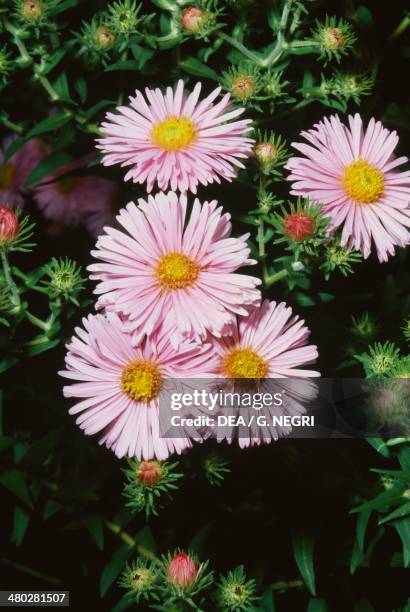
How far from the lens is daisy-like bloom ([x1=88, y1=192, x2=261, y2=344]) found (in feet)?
2.40

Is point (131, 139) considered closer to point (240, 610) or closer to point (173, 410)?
point (173, 410)

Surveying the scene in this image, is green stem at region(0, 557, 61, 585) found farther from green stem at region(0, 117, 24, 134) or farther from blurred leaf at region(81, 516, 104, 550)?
green stem at region(0, 117, 24, 134)

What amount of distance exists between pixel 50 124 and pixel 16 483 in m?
0.45

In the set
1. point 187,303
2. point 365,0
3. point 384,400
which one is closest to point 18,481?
point 187,303

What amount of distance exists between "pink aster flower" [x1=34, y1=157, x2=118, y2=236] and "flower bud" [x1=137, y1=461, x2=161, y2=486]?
399 millimetres

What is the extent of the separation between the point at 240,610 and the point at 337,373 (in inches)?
12.0

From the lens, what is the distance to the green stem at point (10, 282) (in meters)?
0.81

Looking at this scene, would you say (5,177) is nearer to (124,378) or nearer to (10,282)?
(10,282)

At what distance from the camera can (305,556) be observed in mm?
888

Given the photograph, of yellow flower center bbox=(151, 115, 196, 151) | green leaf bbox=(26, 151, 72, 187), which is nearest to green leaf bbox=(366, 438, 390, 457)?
yellow flower center bbox=(151, 115, 196, 151)

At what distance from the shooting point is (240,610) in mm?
854

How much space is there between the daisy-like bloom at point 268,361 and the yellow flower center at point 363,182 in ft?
0.53

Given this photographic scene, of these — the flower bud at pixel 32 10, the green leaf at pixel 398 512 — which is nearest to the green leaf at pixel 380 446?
the green leaf at pixel 398 512

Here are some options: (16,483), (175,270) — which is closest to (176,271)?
(175,270)
